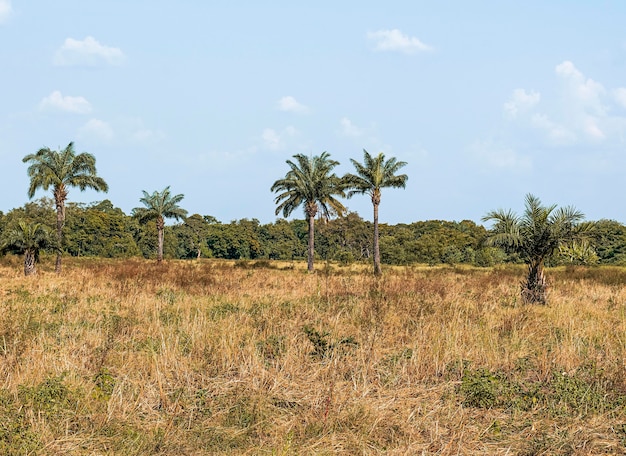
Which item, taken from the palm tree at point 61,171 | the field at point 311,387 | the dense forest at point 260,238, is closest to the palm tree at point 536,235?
the field at point 311,387

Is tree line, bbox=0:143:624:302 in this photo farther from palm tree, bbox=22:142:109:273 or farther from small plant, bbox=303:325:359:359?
small plant, bbox=303:325:359:359

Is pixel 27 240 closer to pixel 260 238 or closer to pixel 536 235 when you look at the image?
Result: pixel 536 235

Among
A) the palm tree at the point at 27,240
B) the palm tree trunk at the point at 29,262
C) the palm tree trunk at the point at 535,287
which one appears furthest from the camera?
the palm tree trunk at the point at 29,262

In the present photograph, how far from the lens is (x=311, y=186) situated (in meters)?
44.4

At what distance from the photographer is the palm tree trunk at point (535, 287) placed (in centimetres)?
1478

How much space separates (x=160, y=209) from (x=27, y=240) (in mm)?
27795

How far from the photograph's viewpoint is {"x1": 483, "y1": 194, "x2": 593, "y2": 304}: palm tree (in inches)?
590

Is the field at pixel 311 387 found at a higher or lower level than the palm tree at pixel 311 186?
lower

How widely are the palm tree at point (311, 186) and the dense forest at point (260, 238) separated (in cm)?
1224

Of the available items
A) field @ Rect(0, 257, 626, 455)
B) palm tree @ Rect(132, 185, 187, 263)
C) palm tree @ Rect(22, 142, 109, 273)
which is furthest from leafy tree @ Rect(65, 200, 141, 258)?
field @ Rect(0, 257, 626, 455)

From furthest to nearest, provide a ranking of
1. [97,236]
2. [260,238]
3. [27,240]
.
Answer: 1. [260,238]
2. [97,236]
3. [27,240]

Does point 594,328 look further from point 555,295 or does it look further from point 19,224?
point 19,224

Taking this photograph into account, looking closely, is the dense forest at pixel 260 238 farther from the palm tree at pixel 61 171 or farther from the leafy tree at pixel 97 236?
the palm tree at pixel 61 171

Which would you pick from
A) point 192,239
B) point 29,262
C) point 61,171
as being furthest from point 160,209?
point 192,239
